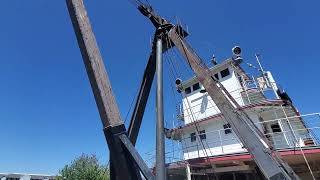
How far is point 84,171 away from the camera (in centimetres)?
3581

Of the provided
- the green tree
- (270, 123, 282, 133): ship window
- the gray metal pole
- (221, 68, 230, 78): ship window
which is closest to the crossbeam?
the gray metal pole

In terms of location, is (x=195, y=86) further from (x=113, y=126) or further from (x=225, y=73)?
(x=113, y=126)

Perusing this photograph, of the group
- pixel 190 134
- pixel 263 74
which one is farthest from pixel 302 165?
pixel 190 134

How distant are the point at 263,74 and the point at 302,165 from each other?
5.60m

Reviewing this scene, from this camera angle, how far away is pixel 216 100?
574 cm

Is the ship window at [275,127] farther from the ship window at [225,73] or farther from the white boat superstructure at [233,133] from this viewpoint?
the ship window at [225,73]

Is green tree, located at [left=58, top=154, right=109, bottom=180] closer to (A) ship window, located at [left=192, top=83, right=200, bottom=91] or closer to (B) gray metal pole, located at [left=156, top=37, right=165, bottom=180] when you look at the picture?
(A) ship window, located at [left=192, top=83, right=200, bottom=91]

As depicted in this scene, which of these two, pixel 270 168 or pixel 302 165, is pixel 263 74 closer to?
pixel 302 165

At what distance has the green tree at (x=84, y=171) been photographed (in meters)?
35.0

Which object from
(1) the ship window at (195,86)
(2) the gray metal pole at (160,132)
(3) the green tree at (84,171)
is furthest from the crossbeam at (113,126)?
(3) the green tree at (84,171)

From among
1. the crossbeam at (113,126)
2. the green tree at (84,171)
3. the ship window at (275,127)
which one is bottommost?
the crossbeam at (113,126)

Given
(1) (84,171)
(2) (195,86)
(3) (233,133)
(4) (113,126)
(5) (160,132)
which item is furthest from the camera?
(1) (84,171)

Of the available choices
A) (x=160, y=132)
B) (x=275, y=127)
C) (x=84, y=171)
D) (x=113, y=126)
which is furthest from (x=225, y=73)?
(x=84, y=171)

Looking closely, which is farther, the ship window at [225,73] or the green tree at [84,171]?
the green tree at [84,171]
